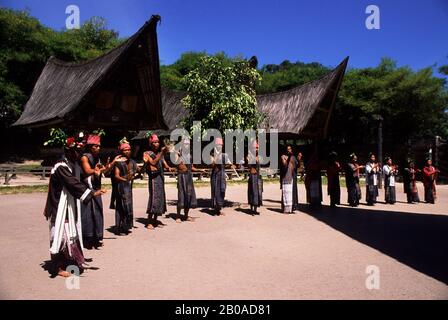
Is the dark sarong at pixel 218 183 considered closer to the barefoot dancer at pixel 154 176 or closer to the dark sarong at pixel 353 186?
the barefoot dancer at pixel 154 176

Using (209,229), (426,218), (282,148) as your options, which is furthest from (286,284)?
(282,148)

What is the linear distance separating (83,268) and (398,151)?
29.3 m

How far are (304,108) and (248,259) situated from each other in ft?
63.4

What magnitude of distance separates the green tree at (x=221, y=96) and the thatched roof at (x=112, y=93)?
15.3ft

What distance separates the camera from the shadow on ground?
562 centimetres

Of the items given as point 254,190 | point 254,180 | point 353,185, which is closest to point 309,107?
point 353,185

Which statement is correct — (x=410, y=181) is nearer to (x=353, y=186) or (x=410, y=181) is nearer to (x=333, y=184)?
(x=353, y=186)

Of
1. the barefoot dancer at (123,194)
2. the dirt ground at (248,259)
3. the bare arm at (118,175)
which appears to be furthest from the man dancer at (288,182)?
the bare arm at (118,175)

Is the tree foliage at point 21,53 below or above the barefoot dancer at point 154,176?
above

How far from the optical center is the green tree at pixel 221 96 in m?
10.9

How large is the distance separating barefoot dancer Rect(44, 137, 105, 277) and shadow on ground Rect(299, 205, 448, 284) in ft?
15.7

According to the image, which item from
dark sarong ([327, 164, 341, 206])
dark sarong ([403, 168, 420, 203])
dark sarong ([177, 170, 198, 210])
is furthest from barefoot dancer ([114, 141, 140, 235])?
dark sarong ([403, 168, 420, 203])

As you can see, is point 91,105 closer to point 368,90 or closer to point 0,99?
point 0,99

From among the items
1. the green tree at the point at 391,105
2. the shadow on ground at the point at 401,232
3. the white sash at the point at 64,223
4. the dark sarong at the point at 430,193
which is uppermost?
the green tree at the point at 391,105
